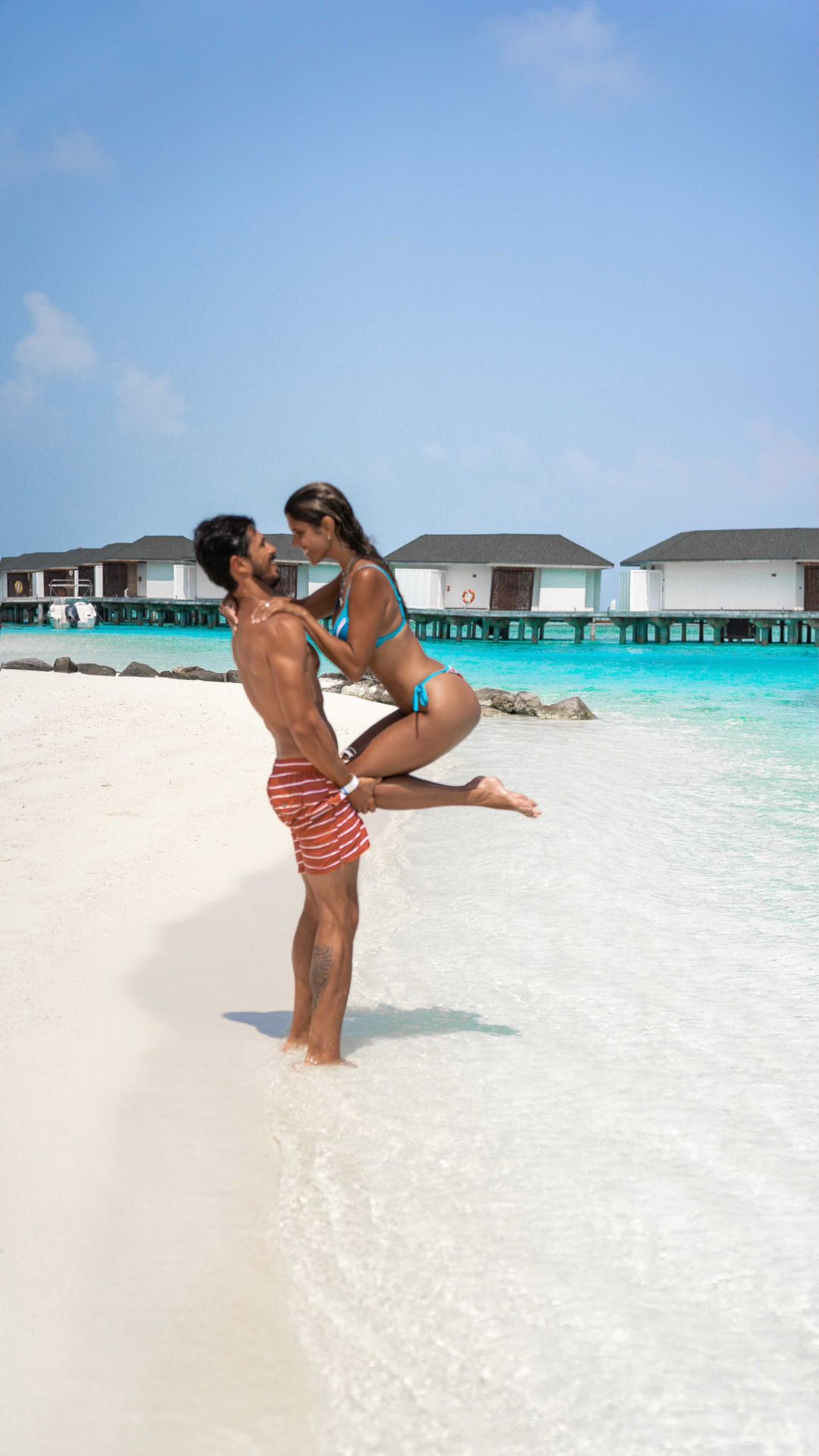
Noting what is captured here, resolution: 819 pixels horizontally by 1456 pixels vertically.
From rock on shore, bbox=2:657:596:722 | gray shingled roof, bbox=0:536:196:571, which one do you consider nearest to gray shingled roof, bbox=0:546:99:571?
gray shingled roof, bbox=0:536:196:571

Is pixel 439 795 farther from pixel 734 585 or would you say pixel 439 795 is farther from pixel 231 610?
pixel 734 585

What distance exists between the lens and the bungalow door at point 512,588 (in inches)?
2178

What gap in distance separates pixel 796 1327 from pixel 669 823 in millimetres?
6971

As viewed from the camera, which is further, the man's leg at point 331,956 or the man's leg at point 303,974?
the man's leg at point 303,974

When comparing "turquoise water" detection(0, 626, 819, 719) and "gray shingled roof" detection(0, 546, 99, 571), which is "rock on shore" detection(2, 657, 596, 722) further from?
"gray shingled roof" detection(0, 546, 99, 571)

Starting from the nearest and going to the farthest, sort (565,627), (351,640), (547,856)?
(351,640)
(547,856)
(565,627)

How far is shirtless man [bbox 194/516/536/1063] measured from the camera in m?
3.59

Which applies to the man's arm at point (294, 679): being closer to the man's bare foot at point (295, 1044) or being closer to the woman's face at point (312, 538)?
the woman's face at point (312, 538)

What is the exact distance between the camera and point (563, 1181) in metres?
3.29

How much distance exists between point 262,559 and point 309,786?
2.37 ft

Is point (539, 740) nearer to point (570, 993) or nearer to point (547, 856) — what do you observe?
point (547, 856)

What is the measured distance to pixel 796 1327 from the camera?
2.66 meters

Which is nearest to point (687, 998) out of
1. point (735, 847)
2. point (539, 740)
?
point (735, 847)

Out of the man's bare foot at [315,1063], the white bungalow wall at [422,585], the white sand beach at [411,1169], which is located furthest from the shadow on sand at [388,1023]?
the white bungalow wall at [422,585]
